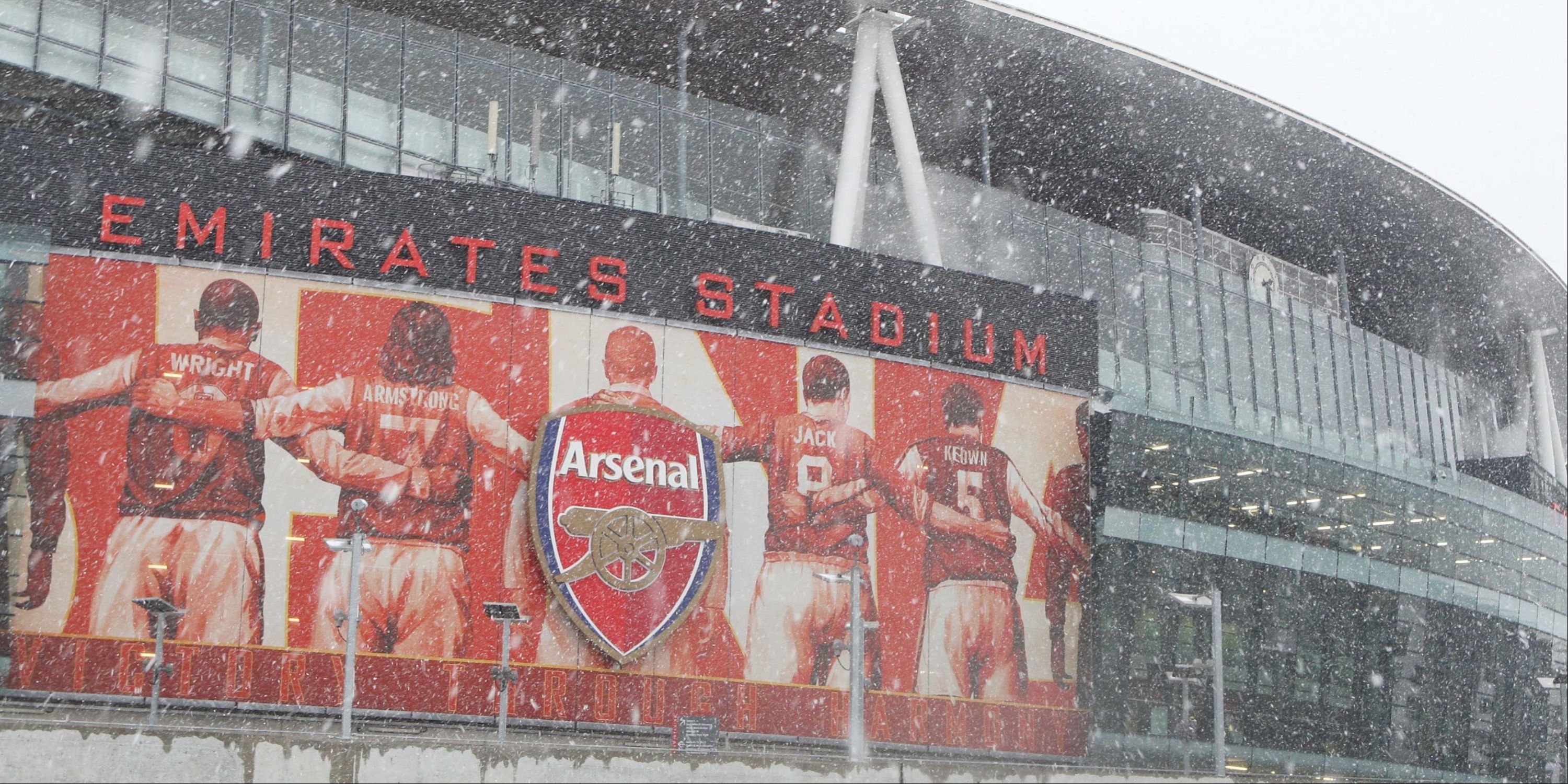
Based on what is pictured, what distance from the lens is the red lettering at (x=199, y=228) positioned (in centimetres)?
2700

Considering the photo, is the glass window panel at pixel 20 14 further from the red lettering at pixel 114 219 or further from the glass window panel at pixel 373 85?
the glass window panel at pixel 373 85

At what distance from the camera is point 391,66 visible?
32.4 m

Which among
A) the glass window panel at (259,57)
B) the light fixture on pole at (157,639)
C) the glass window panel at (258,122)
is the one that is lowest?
the light fixture on pole at (157,639)

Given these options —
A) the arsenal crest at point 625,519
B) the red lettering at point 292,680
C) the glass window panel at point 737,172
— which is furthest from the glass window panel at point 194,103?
the red lettering at point 292,680

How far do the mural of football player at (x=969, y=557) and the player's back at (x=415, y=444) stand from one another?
8.96 m

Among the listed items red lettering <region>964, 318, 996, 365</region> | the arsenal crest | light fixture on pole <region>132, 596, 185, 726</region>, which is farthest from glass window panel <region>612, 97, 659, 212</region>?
light fixture on pole <region>132, 596, 185, 726</region>

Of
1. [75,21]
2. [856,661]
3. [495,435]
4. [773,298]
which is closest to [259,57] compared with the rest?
[75,21]

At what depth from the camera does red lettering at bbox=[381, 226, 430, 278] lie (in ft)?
92.8

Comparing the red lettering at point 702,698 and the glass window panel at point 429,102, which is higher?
the glass window panel at point 429,102

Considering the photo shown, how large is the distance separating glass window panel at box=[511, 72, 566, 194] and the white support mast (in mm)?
6247

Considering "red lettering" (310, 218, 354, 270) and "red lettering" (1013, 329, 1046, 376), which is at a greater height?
"red lettering" (310, 218, 354, 270)

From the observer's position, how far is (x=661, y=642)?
2864cm

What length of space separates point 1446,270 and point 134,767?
47.7 meters

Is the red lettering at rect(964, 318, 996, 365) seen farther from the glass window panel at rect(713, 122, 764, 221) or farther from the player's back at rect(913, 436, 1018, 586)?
the glass window panel at rect(713, 122, 764, 221)
